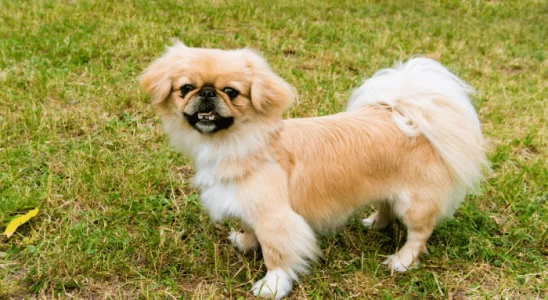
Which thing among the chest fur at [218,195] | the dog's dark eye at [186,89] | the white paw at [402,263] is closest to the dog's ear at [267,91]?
the dog's dark eye at [186,89]

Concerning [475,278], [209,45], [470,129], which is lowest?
[475,278]

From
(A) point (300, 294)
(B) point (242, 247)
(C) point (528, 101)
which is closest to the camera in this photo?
(A) point (300, 294)

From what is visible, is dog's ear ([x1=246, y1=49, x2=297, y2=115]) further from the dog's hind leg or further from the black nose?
the dog's hind leg

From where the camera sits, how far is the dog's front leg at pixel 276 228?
220 cm

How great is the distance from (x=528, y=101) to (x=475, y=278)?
2.76m

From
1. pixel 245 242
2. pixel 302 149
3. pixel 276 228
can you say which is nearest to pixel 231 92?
pixel 302 149

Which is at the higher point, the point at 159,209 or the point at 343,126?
the point at 343,126

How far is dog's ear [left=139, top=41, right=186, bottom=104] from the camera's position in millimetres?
2113

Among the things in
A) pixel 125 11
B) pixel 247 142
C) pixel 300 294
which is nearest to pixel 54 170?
pixel 247 142

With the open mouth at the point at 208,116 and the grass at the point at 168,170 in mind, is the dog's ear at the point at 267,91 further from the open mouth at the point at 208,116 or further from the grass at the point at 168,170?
the grass at the point at 168,170

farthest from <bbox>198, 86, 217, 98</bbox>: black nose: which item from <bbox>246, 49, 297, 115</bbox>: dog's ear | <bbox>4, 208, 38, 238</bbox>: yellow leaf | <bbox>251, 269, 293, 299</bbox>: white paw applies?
<bbox>4, 208, 38, 238</bbox>: yellow leaf

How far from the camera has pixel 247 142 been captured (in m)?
2.17

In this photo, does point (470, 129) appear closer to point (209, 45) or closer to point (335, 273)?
point (335, 273)

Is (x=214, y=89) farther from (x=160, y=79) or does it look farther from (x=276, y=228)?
(x=276, y=228)
